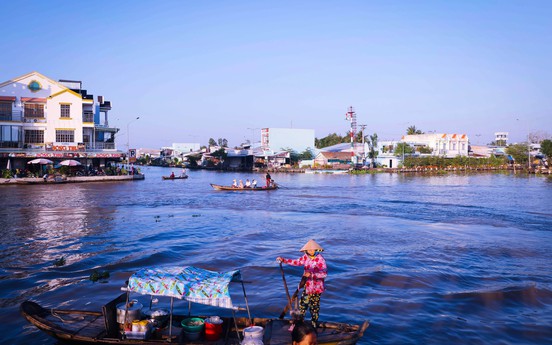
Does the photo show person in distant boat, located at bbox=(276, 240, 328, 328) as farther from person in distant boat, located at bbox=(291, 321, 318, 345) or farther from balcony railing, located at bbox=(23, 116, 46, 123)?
balcony railing, located at bbox=(23, 116, 46, 123)

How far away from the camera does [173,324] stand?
24.6 feet

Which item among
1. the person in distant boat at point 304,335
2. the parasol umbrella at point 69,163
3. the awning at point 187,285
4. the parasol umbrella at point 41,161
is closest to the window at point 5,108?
the parasol umbrella at point 41,161

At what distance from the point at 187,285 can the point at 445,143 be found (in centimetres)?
8155

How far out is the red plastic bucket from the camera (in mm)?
6930

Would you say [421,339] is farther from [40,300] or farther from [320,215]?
[320,215]

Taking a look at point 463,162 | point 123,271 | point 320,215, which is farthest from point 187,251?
point 463,162

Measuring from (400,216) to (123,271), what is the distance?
15.3 metres

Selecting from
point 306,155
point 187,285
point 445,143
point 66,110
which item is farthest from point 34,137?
point 445,143

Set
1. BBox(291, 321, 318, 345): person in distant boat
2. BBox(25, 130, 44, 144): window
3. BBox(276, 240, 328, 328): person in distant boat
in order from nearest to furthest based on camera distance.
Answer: BBox(291, 321, 318, 345): person in distant boat → BBox(276, 240, 328, 328): person in distant boat → BBox(25, 130, 44, 144): window

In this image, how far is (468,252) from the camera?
1527cm

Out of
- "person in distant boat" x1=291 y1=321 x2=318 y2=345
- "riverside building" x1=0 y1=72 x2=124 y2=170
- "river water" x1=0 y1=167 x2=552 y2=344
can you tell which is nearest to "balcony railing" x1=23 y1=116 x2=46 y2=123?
"riverside building" x1=0 y1=72 x2=124 y2=170

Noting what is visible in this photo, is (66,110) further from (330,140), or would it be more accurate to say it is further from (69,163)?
(330,140)

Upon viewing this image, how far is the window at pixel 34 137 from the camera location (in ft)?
138

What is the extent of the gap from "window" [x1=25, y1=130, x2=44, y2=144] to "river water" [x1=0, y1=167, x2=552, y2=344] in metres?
14.7
